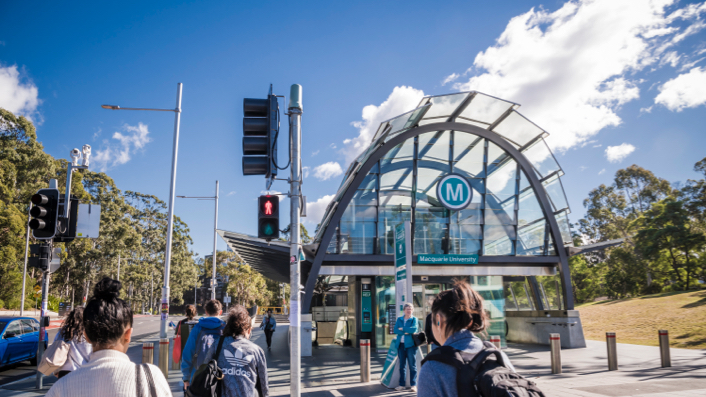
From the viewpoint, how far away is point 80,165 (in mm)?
13875

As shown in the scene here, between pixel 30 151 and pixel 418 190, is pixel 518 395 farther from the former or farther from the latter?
pixel 30 151

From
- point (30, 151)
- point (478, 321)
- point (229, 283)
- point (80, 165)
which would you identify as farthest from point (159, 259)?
point (478, 321)

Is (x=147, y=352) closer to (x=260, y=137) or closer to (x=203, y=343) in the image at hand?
(x=203, y=343)

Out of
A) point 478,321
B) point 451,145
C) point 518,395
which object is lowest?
point 518,395

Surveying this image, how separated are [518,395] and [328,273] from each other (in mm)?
14594

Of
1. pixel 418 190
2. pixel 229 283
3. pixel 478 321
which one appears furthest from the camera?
pixel 229 283

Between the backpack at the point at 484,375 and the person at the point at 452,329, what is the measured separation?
0.04 m

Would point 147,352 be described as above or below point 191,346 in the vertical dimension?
below

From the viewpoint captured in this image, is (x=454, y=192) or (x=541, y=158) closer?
(x=454, y=192)

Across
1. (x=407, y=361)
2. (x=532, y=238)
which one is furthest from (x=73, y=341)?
(x=532, y=238)

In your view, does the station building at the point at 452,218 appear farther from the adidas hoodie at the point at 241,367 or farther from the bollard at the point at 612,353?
the adidas hoodie at the point at 241,367

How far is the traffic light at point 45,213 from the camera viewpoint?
29.5 feet

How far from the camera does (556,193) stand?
59.8ft

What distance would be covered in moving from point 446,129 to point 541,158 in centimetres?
450
